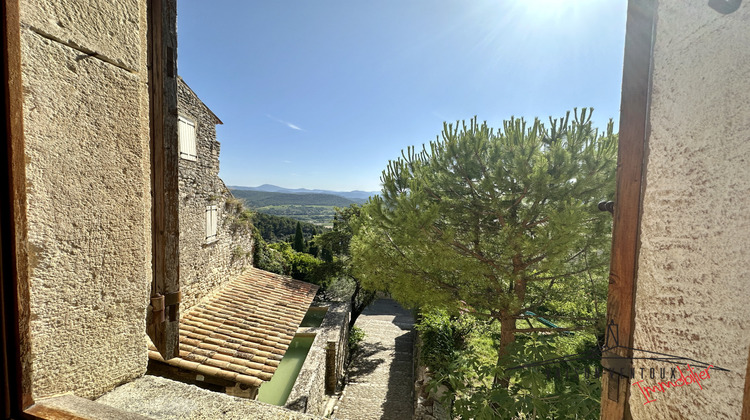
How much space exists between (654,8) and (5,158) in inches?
89.1

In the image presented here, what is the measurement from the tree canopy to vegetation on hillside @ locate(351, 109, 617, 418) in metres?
0.02

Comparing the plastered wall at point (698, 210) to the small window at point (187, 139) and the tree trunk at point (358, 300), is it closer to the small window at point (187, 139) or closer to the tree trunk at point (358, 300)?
the small window at point (187, 139)

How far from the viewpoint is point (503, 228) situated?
13.7 feet

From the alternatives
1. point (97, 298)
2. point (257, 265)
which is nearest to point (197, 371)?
point (97, 298)

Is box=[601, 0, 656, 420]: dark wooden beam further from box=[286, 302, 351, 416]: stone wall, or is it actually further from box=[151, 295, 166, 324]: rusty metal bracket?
box=[286, 302, 351, 416]: stone wall

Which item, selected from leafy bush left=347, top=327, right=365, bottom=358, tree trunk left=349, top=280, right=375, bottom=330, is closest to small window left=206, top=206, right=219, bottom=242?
leafy bush left=347, top=327, right=365, bottom=358

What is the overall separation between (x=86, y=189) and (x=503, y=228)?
4268mm

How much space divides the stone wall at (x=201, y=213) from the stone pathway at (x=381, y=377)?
4.21 m

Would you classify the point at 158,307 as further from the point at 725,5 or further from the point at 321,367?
the point at 321,367

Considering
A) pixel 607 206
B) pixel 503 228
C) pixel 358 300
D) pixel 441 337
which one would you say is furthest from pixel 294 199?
pixel 607 206

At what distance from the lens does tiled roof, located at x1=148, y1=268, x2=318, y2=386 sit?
3996 mm

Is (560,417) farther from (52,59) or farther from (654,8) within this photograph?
(52,59)

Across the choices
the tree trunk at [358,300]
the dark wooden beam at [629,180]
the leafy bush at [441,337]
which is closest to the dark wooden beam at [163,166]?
the dark wooden beam at [629,180]

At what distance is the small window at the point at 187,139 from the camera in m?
5.29
